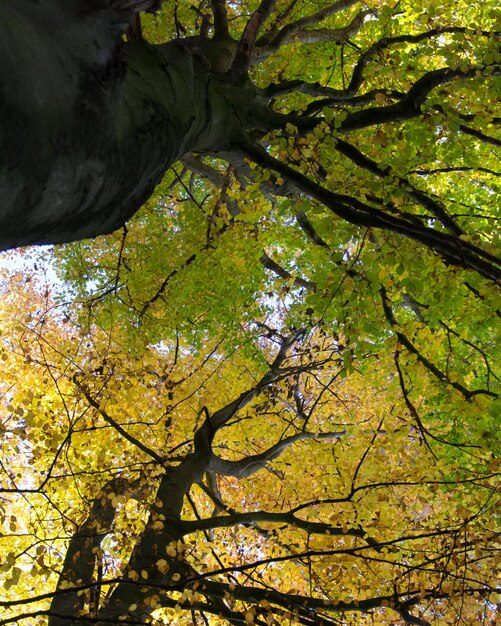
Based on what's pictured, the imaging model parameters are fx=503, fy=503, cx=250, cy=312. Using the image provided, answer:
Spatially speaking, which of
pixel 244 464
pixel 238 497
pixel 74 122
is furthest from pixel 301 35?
pixel 238 497

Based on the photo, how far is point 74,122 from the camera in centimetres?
140

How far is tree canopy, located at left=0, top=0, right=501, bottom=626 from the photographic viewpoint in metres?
2.54

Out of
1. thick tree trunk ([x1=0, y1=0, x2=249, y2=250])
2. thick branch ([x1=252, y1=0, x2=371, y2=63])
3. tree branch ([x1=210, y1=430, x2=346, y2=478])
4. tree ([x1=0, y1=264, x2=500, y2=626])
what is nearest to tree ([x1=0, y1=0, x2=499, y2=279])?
thick tree trunk ([x1=0, y1=0, x2=249, y2=250])

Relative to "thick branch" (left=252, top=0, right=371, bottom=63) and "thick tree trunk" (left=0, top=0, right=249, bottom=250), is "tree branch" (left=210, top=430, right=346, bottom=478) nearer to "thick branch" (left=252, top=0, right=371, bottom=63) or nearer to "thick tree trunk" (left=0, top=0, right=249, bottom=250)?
"thick branch" (left=252, top=0, right=371, bottom=63)

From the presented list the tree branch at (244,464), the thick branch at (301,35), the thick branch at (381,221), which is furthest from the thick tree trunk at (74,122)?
the tree branch at (244,464)

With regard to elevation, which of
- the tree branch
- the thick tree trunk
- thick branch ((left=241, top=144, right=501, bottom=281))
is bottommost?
the thick tree trunk

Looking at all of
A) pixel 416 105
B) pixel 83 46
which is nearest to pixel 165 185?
pixel 416 105

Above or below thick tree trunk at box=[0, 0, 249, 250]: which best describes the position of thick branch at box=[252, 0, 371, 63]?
above

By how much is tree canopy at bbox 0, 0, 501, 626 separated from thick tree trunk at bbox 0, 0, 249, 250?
0.01 meters

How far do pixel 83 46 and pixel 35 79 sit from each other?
36 centimetres

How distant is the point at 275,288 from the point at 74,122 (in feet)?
20.0

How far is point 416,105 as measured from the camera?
411 cm

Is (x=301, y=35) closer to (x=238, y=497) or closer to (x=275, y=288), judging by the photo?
(x=275, y=288)

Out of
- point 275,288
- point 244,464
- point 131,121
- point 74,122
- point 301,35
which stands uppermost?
point 301,35
